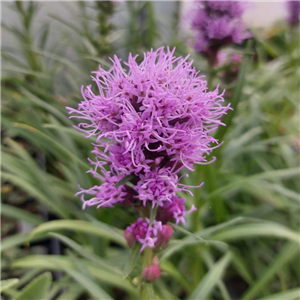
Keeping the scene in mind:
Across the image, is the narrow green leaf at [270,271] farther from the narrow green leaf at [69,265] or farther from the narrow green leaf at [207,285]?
the narrow green leaf at [69,265]

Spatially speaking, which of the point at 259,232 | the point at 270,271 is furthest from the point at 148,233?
the point at 270,271

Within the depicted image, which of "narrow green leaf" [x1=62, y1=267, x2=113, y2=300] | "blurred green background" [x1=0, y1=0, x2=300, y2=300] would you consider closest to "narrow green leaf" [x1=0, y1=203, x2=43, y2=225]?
"blurred green background" [x1=0, y1=0, x2=300, y2=300]

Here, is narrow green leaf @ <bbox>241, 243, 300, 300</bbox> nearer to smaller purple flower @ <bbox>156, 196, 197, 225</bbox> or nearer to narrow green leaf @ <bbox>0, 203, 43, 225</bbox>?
smaller purple flower @ <bbox>156, 196, 197, 225</bbox>

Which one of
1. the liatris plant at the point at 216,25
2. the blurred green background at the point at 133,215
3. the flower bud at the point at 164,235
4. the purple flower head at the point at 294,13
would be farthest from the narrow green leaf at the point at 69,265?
the purple flower head at the point at 294,13

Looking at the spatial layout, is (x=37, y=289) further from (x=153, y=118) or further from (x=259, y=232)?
(x=259, y=232)

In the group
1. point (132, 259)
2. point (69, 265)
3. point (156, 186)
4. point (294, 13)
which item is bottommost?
point (69, 265)

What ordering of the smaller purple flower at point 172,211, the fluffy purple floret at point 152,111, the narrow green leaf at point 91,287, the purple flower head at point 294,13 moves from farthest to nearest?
the purple flower head at point 294,13, the narrow green leaf at point 91,287, the smaller purple flower at point 172,211, the fluffy purple floret at point 152,111

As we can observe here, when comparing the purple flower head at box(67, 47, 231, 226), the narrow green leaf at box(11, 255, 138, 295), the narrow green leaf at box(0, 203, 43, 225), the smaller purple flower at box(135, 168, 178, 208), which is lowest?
the narrow green leaf at box(11, 255, 138, 295)
